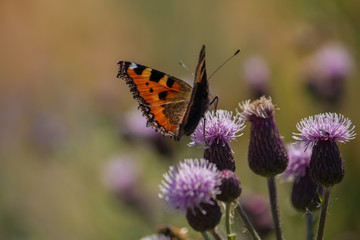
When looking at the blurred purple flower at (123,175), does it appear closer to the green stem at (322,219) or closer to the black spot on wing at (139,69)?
the black spot on wing at (139,69)

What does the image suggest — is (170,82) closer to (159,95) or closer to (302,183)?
(159,95)

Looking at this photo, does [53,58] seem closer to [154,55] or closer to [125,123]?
[154,55]

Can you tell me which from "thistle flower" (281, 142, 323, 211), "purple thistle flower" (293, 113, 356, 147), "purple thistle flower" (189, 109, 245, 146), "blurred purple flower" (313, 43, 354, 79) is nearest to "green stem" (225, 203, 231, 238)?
"purple thistle flower" (189, 109, 245, 146)

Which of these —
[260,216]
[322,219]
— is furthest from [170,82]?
[260,216]

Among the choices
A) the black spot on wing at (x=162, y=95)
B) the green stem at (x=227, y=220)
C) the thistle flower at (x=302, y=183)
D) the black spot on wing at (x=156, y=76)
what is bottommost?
the green stem at (x=227, y=220)

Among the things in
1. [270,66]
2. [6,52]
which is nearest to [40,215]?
[270,66]

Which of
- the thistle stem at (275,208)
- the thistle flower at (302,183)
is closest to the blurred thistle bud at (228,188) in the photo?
the thistle stem at (275,208)
